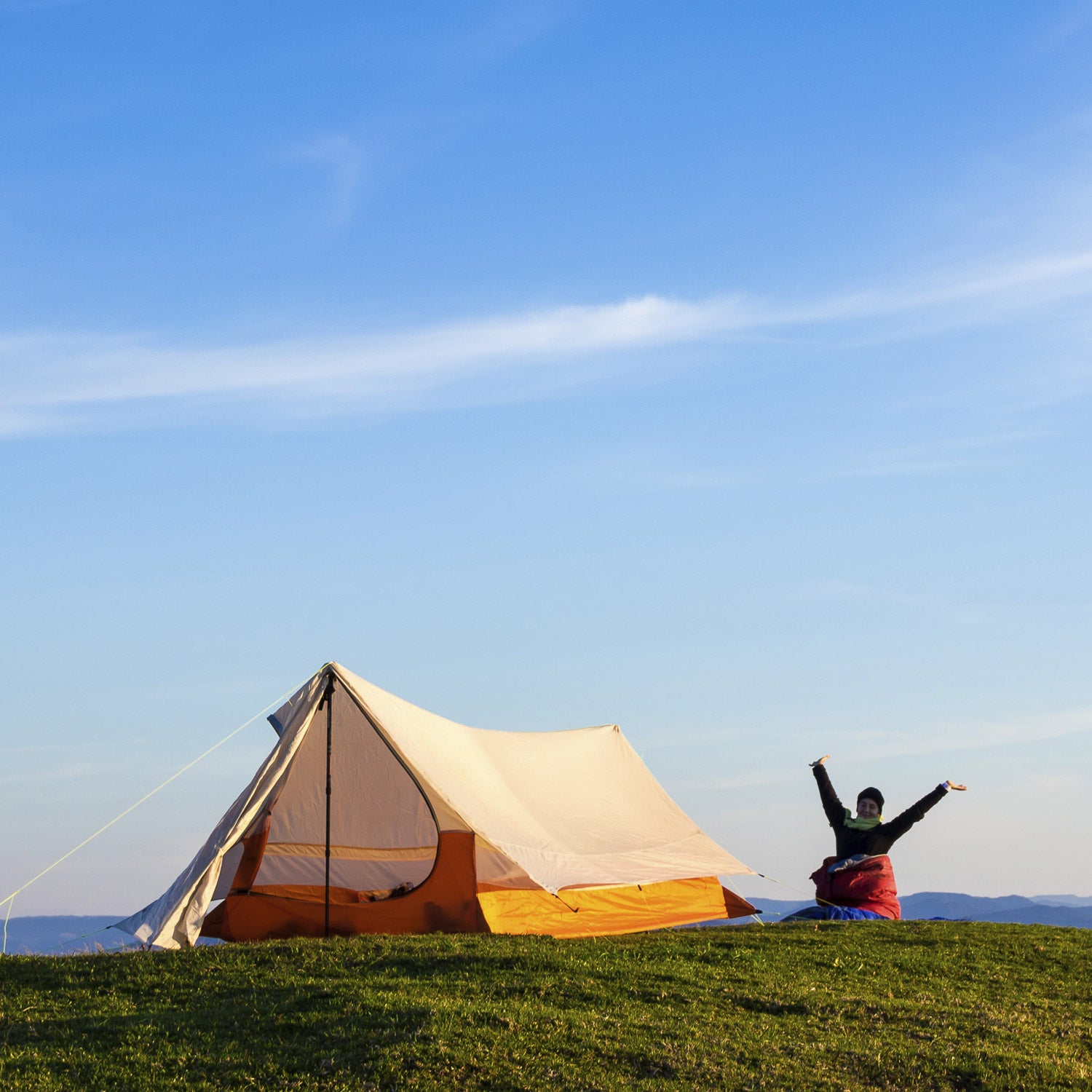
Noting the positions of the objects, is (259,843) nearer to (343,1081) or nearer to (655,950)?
(655,950)

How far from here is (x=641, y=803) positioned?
2078 cm

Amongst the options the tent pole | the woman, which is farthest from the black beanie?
the tent pole

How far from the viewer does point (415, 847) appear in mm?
18016

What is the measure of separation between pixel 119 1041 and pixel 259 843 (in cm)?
769

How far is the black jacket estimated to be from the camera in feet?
61.0

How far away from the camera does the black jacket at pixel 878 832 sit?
18.6 meters

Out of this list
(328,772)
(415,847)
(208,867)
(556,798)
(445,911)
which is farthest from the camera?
(556,798)

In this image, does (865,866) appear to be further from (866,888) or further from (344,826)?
(344,826)

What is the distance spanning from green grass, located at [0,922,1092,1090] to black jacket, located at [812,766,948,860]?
400 cm

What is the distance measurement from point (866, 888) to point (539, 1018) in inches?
375

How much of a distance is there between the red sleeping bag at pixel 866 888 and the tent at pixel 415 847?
126cm

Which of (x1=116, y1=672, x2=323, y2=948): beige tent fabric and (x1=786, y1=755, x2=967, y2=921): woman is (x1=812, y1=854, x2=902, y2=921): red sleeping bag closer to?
(x1=786, y1=755, x2=967, y2=921): woman

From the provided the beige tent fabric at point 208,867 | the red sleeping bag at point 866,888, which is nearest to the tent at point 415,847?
the beige tent fabric at point 208,867

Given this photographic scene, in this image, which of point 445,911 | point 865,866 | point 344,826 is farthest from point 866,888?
point 344,826
